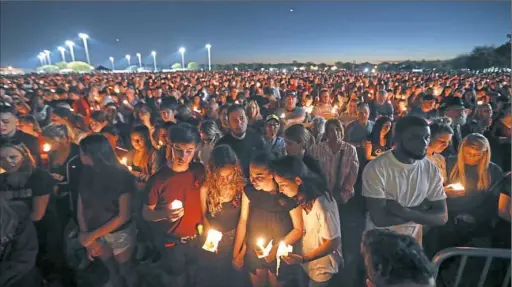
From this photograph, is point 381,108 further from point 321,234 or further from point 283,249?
point 283,249

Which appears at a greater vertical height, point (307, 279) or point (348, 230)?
point (307, 279)

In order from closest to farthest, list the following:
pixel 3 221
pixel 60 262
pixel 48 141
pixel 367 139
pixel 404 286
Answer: pixel 404 286
pixel 3 221
pixel 60 262
pixel 48 141
pixel 367 139

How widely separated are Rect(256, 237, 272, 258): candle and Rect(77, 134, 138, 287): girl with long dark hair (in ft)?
4.04

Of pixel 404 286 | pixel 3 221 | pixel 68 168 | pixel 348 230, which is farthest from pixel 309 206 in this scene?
pixel 68 168

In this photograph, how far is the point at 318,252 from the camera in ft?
8.04

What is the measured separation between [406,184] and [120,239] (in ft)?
8.17

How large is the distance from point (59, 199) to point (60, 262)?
0.63 meters

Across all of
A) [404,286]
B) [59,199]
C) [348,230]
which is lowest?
[348,230]

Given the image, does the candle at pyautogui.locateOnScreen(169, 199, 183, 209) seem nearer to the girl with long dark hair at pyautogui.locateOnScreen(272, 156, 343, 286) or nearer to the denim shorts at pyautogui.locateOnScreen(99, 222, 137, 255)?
the denim shorts at pyautogui.locateOnScreen(99, 222, 137, 255)

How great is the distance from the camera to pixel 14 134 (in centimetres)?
400

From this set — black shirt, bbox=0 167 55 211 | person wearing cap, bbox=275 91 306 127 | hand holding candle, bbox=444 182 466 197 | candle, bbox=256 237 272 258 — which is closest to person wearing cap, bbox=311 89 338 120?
person wearing cap, bbox=275 91 306 127

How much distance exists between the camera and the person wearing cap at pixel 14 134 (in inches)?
150

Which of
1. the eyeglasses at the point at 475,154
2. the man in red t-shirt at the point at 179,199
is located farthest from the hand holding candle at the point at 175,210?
the eyeglasses at the point at 475,154

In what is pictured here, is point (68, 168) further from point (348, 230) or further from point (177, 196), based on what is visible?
point (348, 230)
